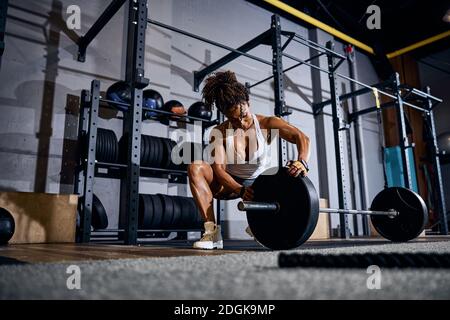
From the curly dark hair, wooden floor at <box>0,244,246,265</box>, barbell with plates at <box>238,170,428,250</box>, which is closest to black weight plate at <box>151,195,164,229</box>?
the curly dark hair

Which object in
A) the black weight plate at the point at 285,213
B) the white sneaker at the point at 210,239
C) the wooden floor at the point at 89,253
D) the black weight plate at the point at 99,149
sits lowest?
the wooden floor at the point at 89,253

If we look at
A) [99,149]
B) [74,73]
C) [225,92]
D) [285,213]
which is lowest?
[285,213]

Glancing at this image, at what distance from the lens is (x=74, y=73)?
310cm

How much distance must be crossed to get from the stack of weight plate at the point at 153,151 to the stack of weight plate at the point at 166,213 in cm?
29

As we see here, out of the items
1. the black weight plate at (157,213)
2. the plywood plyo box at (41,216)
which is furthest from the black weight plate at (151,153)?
the plywood plyo box at (41,216)

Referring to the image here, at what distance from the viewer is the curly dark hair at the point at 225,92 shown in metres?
1.84

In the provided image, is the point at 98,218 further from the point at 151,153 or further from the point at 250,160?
the point at 250,160

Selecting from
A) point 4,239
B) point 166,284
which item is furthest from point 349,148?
point 166,284

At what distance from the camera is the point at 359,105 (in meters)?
5.50

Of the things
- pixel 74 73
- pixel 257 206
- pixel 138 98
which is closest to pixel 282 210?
pixel 257 206

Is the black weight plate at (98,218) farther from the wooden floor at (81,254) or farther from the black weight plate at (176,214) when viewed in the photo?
the wooden floor at (81,254)

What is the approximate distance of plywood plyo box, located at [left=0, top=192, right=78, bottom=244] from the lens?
7.16ft

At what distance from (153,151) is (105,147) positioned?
403 mm

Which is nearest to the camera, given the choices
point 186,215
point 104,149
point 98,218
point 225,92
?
point 225,92
